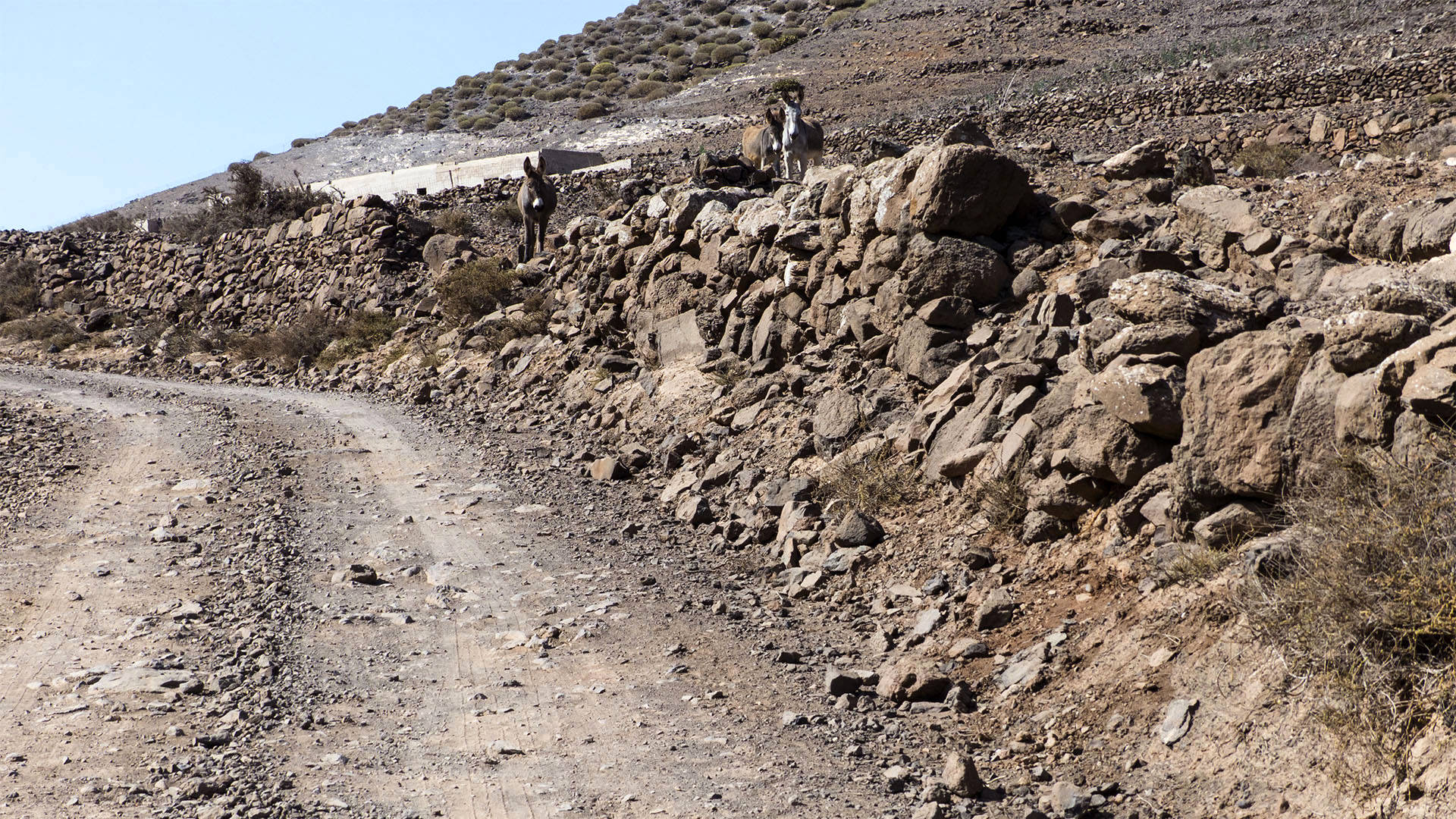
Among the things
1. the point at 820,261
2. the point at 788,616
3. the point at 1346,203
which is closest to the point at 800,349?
the point at 820,261

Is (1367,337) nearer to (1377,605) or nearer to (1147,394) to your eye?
(1147,394)

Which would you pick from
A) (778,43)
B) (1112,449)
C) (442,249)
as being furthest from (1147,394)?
(778,43)

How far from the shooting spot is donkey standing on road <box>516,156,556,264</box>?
19125 millimetres

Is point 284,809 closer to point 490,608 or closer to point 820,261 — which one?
point 490,608

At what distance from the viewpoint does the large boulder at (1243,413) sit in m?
5.21

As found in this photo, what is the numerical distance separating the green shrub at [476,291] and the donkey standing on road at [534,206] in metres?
1.08

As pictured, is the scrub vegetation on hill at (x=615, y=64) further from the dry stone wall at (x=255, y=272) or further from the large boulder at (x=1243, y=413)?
the large boulder at (x=1243, y=413)

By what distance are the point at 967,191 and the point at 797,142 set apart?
19.1ft

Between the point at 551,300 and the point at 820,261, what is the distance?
667cm

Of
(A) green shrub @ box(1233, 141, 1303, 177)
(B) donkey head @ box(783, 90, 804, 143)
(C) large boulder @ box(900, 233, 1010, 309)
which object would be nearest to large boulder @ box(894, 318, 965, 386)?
(C) large boulder @ box(900, 233, 1010, 309)

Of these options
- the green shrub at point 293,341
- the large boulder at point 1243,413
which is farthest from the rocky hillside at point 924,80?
the green shrub at point 293,341

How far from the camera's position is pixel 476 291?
18.0 metres

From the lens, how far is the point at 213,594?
7629 mm

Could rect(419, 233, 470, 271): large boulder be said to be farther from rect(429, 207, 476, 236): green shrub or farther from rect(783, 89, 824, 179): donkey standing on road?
rect(783, 89, 824, 179): donkey standing on road
